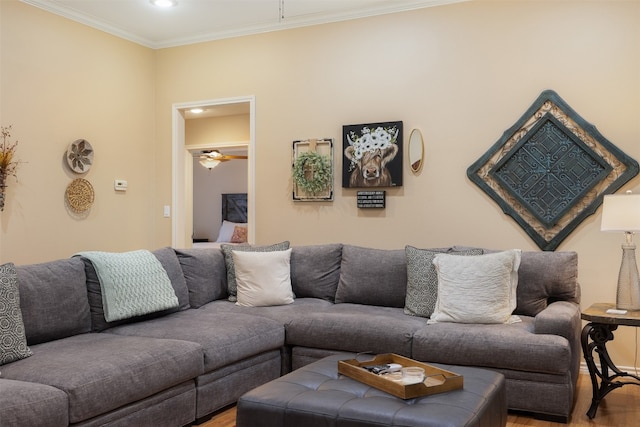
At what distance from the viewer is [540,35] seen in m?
4.39

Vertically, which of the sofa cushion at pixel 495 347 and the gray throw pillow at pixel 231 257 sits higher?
the gray throw pillow at pixel 231 257

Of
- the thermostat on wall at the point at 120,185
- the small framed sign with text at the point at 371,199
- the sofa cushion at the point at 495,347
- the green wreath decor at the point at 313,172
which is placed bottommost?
the sofa cushion at the point at 495,347

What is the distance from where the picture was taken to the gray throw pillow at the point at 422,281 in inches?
155

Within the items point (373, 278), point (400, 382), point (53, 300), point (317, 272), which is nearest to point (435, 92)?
point (373, 278)

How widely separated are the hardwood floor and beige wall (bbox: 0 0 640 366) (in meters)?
0.59

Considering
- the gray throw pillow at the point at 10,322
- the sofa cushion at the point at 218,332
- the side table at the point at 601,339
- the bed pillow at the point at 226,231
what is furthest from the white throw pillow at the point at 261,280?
the bed pillow at the point at 226,231

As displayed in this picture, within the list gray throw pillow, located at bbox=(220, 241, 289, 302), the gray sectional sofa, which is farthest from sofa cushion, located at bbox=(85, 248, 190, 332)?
gray throw pillow, located at bbox=(220, 241, 289, 302)

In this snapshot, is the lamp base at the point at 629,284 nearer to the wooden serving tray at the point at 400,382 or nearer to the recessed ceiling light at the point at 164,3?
the wooden serving tray at the point at 400,382

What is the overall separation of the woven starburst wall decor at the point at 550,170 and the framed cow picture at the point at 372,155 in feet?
2.08

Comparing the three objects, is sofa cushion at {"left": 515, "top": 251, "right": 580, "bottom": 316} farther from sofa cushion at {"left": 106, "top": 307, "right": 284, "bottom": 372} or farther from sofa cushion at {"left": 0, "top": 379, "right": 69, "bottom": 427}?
sofa cushion at {"left": 0, "top": 379, "right": 69, "bottom": 427}

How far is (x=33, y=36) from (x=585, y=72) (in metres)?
4.14

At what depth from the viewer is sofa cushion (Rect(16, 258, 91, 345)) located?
304 centimetres

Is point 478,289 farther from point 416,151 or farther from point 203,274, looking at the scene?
point 203,274

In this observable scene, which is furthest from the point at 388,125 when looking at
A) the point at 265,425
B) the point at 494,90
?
the point at 265,425
